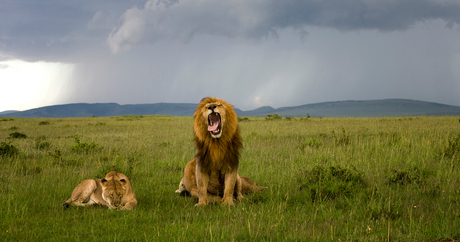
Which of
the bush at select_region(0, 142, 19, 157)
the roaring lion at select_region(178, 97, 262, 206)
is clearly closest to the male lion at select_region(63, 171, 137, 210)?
the roaring lion at select_region(178, 97, 262, 206)

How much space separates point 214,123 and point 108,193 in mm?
2095

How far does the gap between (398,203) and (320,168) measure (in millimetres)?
1898

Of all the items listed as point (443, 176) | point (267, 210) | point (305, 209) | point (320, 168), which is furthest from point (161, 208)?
point (443, 176)

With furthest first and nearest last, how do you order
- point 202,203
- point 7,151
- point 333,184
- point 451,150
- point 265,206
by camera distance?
1. point 7,151
2. point 451,150
3. point 333,184
4. point 202,203
5. point 265,206

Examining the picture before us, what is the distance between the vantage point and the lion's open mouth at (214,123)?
539cm

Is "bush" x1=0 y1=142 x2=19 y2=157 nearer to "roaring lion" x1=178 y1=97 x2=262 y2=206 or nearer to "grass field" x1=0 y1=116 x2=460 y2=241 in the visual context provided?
"grass field" x1=0 y1=116 x2=460 y2=241

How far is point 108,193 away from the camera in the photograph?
5.23 meters

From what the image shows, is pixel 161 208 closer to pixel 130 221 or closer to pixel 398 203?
pixel 130 221

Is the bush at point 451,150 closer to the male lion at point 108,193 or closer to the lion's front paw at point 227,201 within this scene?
the lion's front paw at point 227,201

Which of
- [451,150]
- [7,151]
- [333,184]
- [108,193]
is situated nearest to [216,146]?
[108,193]

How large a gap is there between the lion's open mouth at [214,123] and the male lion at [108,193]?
169 cm

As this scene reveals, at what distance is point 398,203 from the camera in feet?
17.3

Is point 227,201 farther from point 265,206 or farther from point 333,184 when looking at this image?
point 333,184

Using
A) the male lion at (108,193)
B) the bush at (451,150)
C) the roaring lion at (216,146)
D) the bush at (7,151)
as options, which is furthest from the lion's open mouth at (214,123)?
the bush at (7,151)
